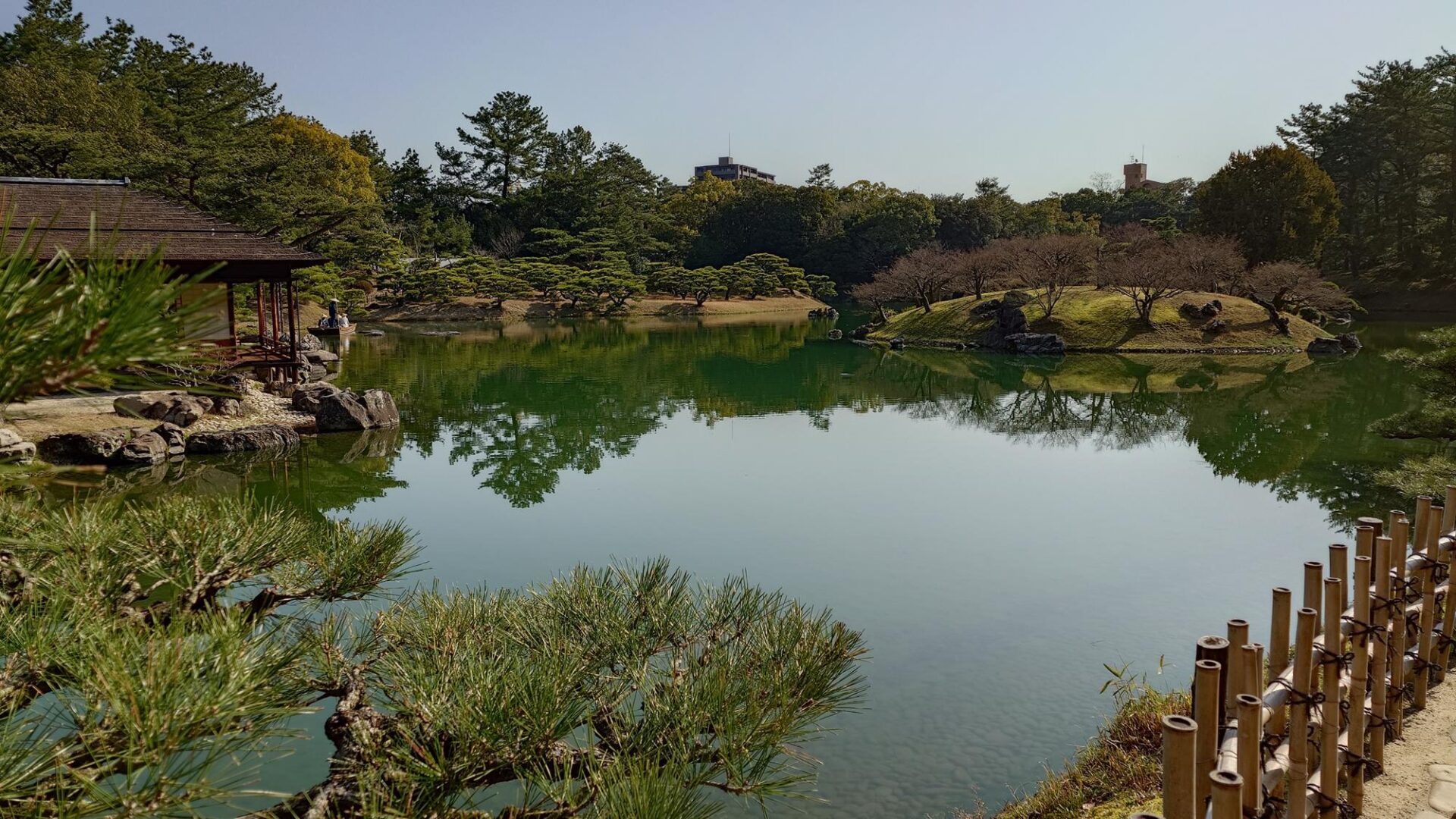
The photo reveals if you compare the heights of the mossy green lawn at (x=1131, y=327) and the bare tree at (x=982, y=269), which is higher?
the bare tree at (x=982, y=269)

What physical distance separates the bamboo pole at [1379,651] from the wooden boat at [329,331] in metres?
26.0

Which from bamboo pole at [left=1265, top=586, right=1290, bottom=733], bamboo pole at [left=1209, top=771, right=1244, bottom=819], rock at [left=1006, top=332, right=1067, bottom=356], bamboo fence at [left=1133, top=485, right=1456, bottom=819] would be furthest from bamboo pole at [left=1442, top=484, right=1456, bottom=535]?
rock at [left=1006, top=332, right=1067, bottom=356]

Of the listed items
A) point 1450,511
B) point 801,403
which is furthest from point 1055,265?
point 1450,511

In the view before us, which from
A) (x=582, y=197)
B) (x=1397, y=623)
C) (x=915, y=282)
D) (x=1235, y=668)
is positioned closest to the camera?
(x=1235, y=668)

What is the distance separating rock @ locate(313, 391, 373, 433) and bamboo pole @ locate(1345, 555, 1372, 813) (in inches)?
463

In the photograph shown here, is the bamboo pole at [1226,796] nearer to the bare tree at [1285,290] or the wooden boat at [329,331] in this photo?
the bare tree at [1285,290]

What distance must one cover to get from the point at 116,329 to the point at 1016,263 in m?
28.1

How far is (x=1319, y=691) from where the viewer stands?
2.77m

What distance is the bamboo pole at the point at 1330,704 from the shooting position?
2455 mm

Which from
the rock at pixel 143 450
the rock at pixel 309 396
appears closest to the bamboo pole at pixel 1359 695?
the rock at pixel 143 450

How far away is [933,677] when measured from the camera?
4660 mm

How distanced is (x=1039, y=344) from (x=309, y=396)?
17861 mm

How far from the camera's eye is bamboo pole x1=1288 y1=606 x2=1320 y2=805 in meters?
2.32

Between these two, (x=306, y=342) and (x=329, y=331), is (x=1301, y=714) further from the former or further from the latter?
(x=329, y=331)
